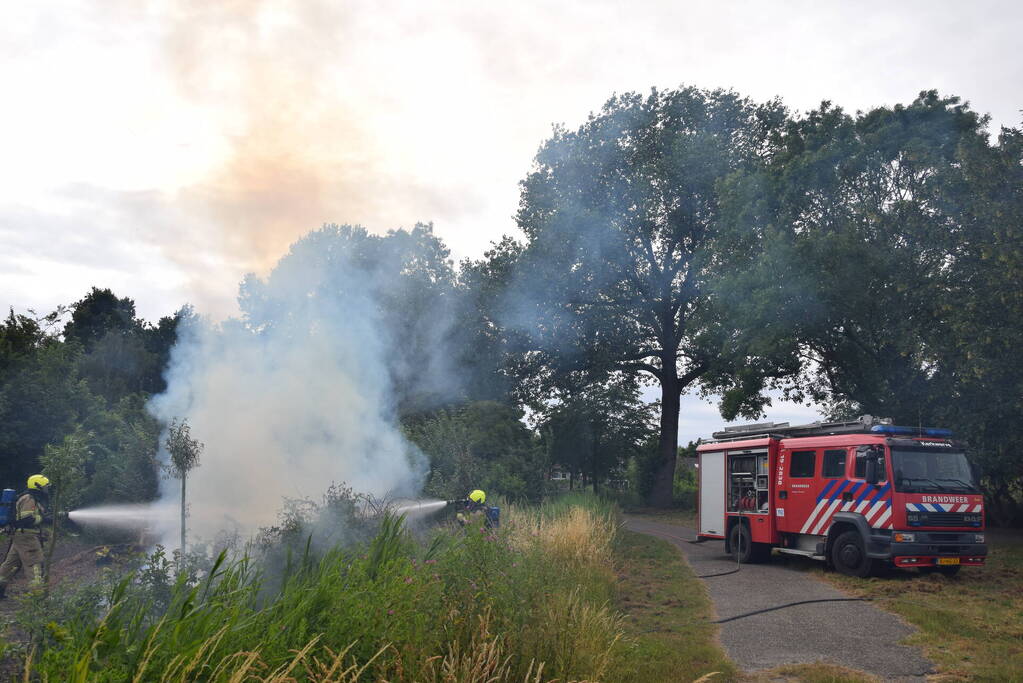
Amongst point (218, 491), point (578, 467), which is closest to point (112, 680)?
point (218, 491)

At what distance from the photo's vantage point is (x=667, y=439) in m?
37.6

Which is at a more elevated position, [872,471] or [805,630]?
[872,471]

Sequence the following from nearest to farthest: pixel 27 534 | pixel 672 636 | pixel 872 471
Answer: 1. pixel 672 636
2. pixel 27 534
3. pixel 872 471

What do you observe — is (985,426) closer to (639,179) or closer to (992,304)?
(992,304)

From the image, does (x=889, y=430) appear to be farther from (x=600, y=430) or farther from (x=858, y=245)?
(x=600, y=430)

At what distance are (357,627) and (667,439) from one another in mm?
33228

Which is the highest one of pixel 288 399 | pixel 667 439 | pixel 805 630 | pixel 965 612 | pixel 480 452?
pixel 667 439

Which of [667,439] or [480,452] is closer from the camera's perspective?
[480,452]

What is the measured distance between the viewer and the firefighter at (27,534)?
1262 cm

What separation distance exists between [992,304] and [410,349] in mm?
15474

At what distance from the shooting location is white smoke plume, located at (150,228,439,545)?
16844 millimetres

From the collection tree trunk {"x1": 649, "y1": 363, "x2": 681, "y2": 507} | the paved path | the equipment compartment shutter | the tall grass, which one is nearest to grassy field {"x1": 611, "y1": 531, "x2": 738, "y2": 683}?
the paved path

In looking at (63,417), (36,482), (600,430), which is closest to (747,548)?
(36,482)

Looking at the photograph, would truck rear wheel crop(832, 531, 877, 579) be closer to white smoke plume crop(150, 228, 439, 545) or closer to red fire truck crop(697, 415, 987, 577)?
red fire truck crop(697, 415, 987, 577)
